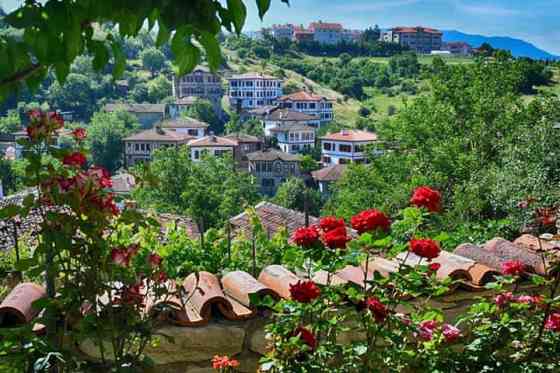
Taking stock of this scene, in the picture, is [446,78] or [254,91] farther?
[254,91]

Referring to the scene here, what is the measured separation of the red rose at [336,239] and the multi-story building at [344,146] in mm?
46235

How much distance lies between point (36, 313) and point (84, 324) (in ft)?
1.15

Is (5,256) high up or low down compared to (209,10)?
down

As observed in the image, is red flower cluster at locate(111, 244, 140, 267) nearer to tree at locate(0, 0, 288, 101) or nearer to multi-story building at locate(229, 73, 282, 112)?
tree at locate(0, 0, 288, 101)

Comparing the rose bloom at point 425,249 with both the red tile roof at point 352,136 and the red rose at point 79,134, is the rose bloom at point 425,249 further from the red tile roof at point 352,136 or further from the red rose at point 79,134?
the red tile roof at point 352,136

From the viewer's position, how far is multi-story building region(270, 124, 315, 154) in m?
55.5

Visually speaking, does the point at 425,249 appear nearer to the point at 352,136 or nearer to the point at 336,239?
the point at 336,239

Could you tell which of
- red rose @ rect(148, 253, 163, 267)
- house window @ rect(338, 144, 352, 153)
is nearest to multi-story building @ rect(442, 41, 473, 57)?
house window @ rect(338, 144, 352, 153)

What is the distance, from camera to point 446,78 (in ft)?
57.6

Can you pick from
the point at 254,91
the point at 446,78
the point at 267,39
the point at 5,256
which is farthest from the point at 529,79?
the point at 267,39

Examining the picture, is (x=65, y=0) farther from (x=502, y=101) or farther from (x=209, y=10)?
(x=502, y=101)

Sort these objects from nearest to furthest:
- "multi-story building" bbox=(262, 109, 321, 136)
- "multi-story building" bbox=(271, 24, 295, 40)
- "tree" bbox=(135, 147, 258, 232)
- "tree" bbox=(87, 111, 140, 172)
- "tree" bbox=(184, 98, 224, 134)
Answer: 1. "tree" bbox=(135, 147, 258, 232)
2. "tree" bbox=(87, 111, 140, 172)
3. "multi-story building" bbox=(262, 109, 321, 136)
4. "tree" bbox=(184, 98, 224, 134)
5. "multi-story building" bbox=(271, 24, 295, 40)

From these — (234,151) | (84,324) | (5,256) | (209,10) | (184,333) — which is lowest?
(234,151)

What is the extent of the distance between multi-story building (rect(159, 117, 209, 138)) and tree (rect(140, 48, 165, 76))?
83.8 feet
